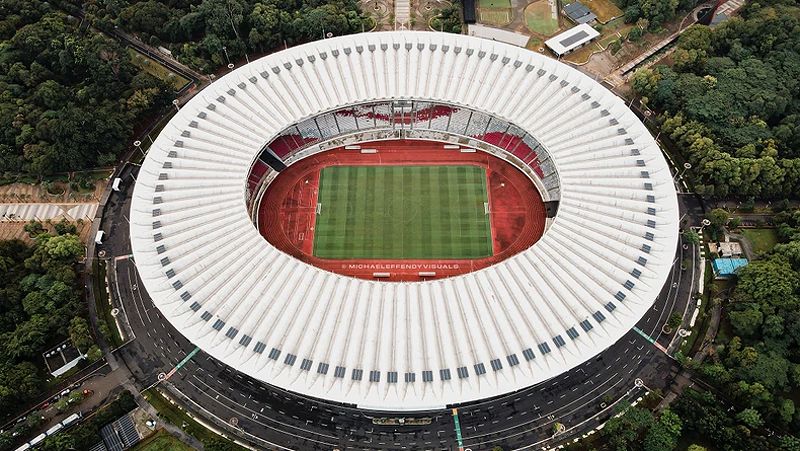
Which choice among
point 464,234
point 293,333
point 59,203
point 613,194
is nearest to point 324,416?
point 293,333

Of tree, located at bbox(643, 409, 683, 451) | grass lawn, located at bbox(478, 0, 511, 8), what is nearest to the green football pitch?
tree, located at bbox(643, 409, 683, 451)

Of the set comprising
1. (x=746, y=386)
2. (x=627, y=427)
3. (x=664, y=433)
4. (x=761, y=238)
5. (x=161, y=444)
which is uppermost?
(x=761, y=238)

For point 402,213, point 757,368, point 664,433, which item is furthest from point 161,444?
point 757,368

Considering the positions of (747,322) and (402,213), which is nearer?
(747,322)

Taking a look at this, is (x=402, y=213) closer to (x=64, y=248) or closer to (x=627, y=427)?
(x=627, y=427)

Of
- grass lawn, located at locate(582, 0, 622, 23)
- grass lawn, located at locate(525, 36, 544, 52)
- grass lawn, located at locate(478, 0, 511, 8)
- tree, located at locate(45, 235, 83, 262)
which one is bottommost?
tree, located at locate(45, 235, 83, 262)

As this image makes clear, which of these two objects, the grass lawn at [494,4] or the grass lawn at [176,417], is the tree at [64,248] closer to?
the grass lawn at [176,417]

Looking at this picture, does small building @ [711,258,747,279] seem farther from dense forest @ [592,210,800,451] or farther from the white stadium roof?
the white stadium roof

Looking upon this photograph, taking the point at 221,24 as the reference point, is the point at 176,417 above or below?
below
